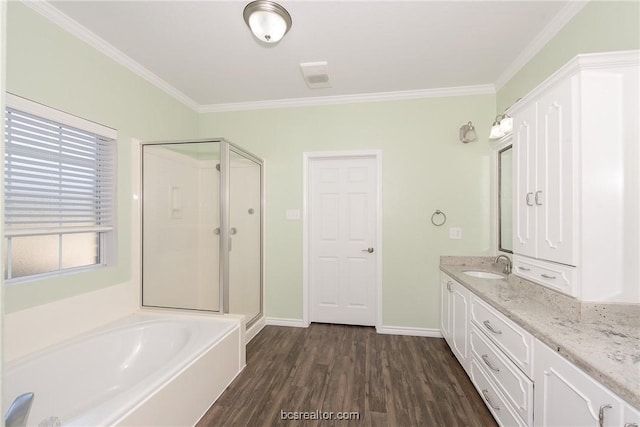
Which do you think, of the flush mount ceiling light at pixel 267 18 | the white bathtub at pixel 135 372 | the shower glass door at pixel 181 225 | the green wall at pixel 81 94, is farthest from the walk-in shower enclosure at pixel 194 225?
the flush mount ceiling light at pixel 267 18

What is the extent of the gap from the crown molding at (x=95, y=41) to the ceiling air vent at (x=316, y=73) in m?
1.45

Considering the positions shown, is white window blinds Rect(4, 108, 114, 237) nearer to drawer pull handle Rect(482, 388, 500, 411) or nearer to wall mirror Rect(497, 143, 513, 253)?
drawer pull handle Rect(482, 388, 500, 411)

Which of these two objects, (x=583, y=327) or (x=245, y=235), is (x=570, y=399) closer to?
(x=583, y=327)

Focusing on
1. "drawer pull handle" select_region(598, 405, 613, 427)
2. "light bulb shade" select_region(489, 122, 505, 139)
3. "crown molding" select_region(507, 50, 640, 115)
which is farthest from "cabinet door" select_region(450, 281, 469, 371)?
"crown molding" select_region(507, 50, 640, 115)

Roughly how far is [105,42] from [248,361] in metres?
2.88

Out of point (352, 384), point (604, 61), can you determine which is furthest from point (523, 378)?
point (604, 61)

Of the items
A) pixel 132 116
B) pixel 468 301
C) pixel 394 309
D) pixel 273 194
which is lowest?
pixel 394 309

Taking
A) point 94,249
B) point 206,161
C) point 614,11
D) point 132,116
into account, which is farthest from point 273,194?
point 614,11

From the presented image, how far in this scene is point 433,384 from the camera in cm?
213

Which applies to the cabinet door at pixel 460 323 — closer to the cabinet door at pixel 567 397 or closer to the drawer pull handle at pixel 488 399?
the drawer pull handle at pixel 488 399

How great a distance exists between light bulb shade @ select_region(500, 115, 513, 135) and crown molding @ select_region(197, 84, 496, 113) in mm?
760

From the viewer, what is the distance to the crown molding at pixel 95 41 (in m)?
1.74

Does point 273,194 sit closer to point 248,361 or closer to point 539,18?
point 248,361

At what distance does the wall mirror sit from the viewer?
2588 millimetres
